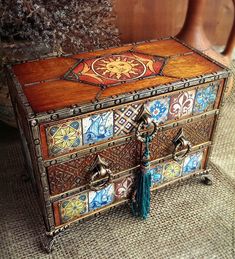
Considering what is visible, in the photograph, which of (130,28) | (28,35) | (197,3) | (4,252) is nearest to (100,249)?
(4,252)

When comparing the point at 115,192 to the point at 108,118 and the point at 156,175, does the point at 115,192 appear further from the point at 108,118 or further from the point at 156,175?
the point at 108,118

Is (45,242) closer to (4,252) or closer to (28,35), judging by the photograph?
(4,252)

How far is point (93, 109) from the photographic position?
2.98 ft

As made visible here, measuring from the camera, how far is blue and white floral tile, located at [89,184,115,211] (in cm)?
108

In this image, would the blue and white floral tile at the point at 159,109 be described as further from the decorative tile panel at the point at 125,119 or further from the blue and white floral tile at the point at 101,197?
the blue and white floral tile at the point at 101,197

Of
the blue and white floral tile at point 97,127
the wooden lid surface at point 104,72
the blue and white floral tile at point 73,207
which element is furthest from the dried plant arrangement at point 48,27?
the blue and white floral tile at point 73,207

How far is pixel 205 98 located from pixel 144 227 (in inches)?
18.3

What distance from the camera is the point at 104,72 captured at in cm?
106

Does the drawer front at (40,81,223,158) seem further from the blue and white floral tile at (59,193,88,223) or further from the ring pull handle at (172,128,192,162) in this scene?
the blue and white floral tile at (59,193,88,223)

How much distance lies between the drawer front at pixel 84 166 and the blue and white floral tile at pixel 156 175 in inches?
3.8

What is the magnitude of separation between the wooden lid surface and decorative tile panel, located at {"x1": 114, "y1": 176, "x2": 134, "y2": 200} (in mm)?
305

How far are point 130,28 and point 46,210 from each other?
117cm

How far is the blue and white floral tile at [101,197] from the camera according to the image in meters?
1.08

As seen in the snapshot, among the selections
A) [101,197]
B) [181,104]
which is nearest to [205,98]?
[181,104]
